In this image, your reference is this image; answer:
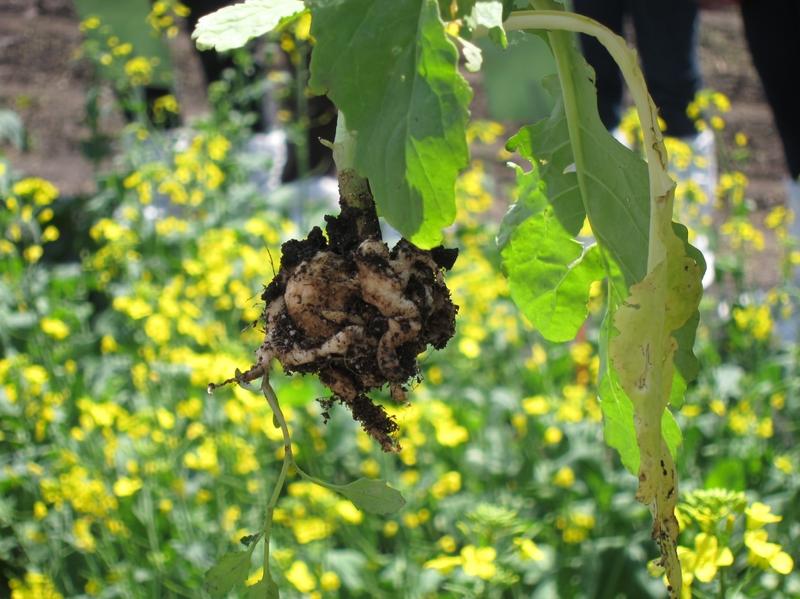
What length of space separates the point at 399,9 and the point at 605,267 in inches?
11.0

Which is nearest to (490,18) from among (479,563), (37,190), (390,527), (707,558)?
(707,558)

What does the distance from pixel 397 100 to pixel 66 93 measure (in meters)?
4.97

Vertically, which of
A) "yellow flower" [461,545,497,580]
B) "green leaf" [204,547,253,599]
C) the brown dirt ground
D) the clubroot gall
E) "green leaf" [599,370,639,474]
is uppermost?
the clubroot gall

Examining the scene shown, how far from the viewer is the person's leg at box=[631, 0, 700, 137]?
2910 mm

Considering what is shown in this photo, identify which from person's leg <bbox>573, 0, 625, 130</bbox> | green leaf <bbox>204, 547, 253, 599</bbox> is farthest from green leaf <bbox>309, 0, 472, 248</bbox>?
person's leg <bbox>573, 0, 625, 130</bbox>

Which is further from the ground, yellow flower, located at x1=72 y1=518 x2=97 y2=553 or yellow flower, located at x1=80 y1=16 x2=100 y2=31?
yellow flower, located at x1=80 y1=16 x2=100 y2=31

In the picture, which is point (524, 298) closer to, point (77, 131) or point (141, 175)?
point (141, 175)

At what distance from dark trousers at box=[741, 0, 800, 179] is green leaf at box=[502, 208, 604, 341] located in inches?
75.5

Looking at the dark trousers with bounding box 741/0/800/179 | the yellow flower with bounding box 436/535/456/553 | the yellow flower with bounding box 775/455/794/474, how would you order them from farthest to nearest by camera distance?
the dark trousers with bounding box 741/0/800/179
the yellow flower with bounding box 775/455/794/474
the yellow flower with bounding box 436/535/456/553

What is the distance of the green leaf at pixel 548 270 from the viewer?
0.86 metres

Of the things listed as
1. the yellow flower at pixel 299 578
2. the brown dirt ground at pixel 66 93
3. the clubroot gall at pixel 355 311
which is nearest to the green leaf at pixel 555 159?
the clubroot gall at pixel 355 311

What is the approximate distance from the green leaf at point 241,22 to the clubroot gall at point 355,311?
11 cm

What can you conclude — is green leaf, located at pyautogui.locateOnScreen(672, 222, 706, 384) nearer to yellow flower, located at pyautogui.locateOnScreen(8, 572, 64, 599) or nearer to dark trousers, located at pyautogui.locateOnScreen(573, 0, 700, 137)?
yellow flower, located at pyautogui.locateOnScreen(8, 572, 64, 599)

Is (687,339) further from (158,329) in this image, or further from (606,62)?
(606,62)
